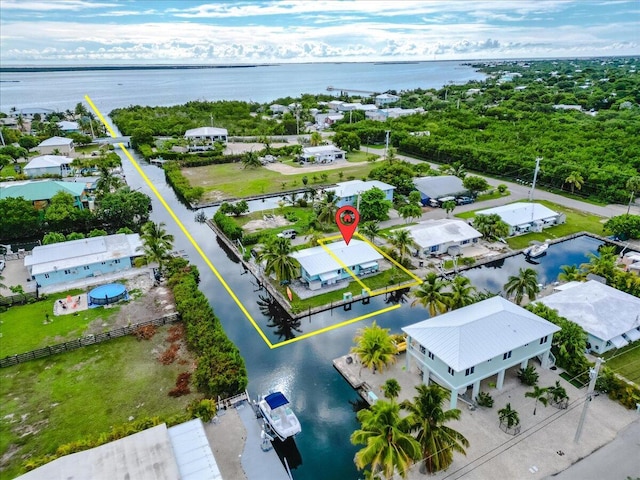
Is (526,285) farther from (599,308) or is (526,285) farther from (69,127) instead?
(69,127)

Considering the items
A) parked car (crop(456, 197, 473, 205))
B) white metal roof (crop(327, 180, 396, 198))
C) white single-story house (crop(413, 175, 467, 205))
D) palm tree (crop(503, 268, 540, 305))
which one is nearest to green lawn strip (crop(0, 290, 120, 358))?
white metal roof (crop(327, 180, 396, 198))

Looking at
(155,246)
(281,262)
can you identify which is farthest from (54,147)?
(281,262)

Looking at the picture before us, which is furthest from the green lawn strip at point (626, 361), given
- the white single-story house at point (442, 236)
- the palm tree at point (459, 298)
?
the white single-story house at point (442, 236)

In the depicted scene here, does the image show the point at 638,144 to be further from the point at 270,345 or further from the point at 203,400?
the point at 203,400

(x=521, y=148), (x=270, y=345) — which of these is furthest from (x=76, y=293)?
(x=521, y=148)

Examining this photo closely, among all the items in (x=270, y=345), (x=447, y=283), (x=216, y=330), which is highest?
(x=447, y=283)

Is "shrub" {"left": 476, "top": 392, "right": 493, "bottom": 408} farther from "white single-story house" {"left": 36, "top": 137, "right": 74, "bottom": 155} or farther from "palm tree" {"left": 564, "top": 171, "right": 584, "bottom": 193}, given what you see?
"white single-story house" {"left": 36, "top": 137, "right": 74, "bottom": 155}
